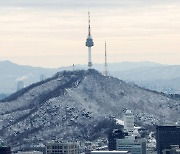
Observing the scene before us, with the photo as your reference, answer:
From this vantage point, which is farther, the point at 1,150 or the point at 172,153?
the point at 172,153

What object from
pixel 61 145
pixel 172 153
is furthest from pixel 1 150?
pixel 172 153

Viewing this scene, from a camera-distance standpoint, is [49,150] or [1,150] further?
[49,150]

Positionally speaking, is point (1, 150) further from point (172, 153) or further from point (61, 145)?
point (172, 153)

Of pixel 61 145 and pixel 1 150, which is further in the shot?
pixel 61 145

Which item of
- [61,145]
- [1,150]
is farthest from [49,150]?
[1,150]

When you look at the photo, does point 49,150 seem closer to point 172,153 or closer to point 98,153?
point 98,153

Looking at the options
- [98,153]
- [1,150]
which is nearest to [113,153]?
[98,153]
